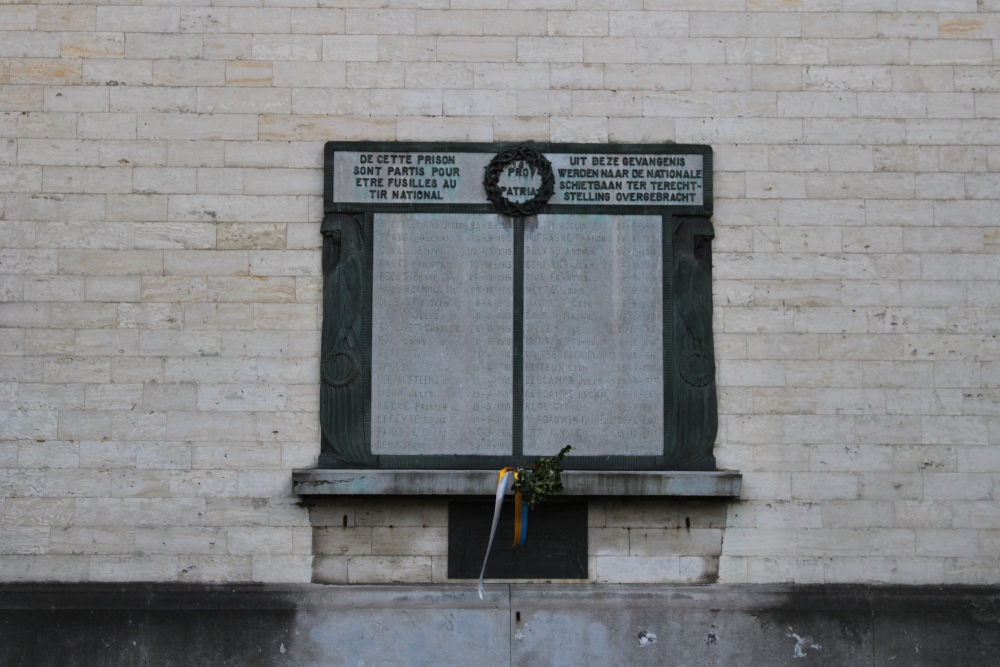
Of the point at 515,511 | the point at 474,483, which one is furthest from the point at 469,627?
the point at 474,483

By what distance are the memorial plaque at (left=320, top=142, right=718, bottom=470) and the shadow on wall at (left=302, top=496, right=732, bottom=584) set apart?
342 mm

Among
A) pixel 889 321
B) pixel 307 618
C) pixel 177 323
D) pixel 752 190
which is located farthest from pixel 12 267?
pixel 889 321

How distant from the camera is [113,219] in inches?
371

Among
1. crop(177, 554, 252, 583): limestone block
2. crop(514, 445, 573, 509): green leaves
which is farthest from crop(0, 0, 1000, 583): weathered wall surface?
crop(514, 445, 573, 509): green leaves

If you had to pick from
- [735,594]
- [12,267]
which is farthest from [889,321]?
[12,267]

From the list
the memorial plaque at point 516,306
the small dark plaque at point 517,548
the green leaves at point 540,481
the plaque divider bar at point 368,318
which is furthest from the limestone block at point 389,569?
the green leaves at point 540,481

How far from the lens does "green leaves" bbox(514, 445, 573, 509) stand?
8867mm

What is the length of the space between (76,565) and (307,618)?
185 cm

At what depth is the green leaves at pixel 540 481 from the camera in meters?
8.87

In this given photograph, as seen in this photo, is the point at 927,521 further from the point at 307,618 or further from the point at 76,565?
the point at 76,565

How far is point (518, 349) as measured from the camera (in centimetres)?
933

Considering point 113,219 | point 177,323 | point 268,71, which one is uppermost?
point 268,71

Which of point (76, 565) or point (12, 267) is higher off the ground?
point (12, 267)

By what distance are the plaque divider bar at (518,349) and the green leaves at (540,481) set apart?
1.19 feet
